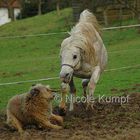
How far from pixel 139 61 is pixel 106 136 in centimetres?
1067

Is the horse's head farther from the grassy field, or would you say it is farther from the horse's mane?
the grassy field

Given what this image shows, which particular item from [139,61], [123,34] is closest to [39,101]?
[139,61]

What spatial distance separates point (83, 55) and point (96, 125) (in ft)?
3.85

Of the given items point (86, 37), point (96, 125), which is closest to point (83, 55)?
point (86, 37)

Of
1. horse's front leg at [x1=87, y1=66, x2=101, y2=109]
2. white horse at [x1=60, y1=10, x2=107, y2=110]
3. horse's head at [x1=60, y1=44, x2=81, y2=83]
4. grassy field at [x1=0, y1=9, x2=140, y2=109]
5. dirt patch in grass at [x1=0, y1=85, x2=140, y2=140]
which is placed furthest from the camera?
grassy field at [x1=0, y1=9, x2=140, y2=109]

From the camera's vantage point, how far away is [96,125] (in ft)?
24.6

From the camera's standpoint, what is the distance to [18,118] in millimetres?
7352

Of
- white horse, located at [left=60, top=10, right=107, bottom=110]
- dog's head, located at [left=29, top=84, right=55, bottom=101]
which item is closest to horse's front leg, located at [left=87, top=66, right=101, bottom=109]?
white horse, located at [left=60, top=10, right=107, bottom=110]

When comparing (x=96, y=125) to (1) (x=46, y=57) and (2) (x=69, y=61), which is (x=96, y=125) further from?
(1) (x=46, y=57)

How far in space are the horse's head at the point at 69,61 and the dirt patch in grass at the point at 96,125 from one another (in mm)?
712

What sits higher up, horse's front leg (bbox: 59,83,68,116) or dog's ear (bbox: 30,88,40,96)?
dog's ear (bbox: 30,88,40,96)

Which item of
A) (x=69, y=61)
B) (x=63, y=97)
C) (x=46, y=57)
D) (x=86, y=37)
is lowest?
(x=46, y=57)

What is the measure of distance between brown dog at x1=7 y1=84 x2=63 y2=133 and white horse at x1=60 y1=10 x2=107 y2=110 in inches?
22.6

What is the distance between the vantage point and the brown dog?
23.5 feet
